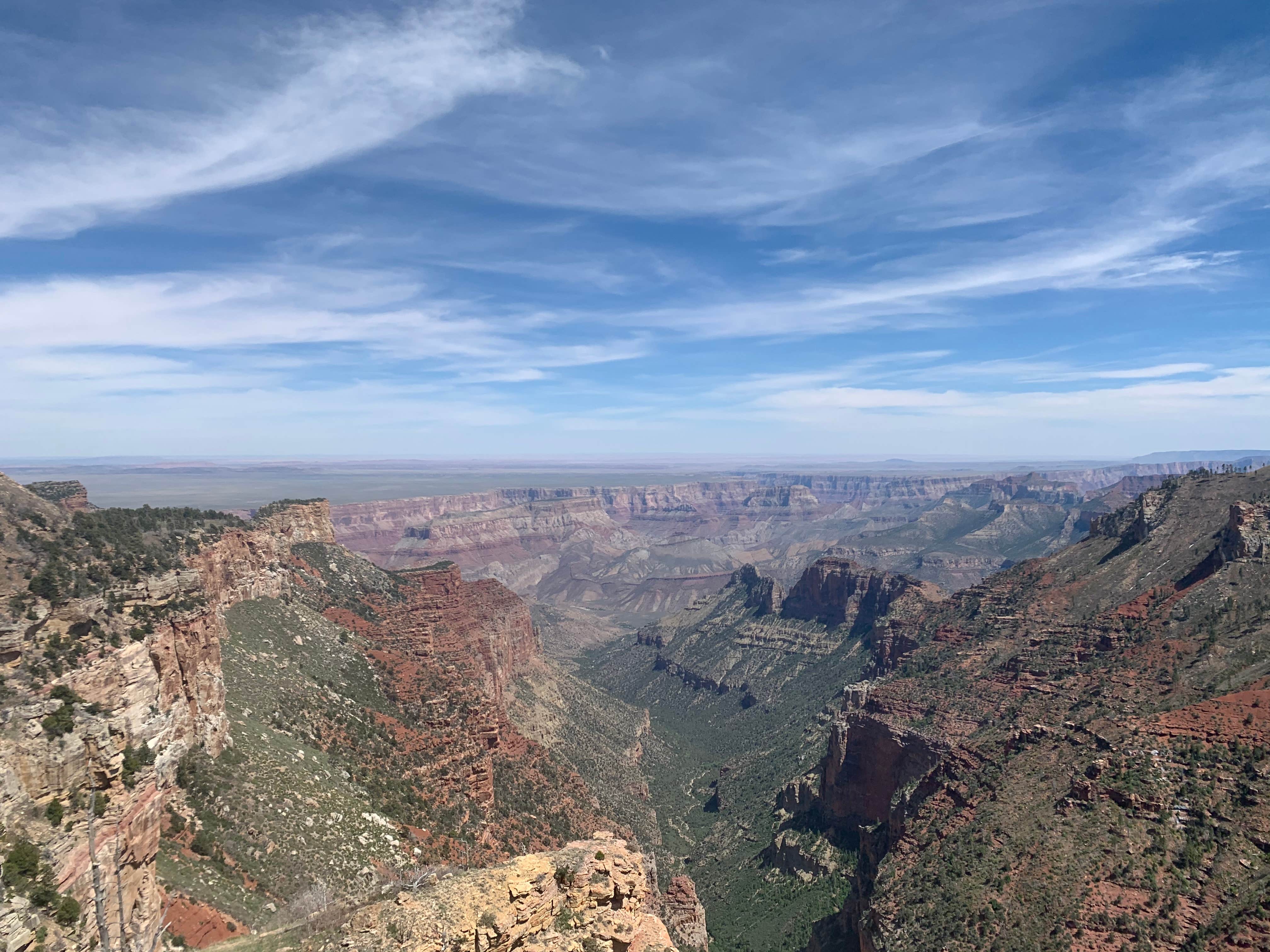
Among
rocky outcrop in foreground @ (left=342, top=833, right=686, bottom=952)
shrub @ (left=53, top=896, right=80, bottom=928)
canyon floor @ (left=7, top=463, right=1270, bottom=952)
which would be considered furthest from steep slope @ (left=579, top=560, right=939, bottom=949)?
shrub @ (left=53, top=896, right=80, bottom=928)

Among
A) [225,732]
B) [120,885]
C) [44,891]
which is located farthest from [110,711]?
[225,732]

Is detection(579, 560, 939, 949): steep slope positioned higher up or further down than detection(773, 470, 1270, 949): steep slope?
further down

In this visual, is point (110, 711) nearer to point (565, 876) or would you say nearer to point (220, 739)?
point (220, 739)

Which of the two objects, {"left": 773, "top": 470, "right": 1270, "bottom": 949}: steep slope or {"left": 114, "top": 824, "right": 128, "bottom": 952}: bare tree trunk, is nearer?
{"left": 114, "top": 824, "right": 128, "bottom": 952}: bare tree trunk

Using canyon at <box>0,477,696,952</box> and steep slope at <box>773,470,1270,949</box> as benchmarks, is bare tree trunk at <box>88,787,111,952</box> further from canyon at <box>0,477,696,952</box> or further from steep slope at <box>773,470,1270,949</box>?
steep slope at <box>773,470,1270,949</box>

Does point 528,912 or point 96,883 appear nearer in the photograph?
point 96,883

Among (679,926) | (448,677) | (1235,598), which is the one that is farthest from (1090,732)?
(448,677)

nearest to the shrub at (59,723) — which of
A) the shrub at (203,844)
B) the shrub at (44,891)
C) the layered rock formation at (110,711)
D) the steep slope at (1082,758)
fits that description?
the layered rock formation at (110,711)
